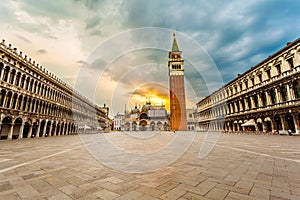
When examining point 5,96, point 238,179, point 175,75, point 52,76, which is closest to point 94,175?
point 238,179

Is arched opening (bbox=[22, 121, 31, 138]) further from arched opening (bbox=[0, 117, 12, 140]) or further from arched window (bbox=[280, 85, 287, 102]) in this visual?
arched window (bbox=[280, 85, 287, 102])

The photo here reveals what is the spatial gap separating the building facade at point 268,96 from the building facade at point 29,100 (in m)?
37.2

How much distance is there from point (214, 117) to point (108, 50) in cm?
4436

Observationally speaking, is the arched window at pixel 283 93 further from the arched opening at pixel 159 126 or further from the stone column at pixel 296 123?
the arched opening at pixel 159 126

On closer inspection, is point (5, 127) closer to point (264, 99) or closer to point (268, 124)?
point (268, 124)

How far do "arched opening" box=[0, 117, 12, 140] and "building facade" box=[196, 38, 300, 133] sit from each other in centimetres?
3737

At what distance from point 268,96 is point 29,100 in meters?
38.9

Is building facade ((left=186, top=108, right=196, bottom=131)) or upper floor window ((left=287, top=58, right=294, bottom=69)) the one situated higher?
upper floor window ((left=287, top=58, right=294, bottom=69))

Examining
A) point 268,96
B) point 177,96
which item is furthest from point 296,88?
point 177,96

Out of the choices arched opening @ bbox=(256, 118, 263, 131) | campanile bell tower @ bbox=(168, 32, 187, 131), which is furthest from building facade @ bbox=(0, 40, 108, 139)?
campanile bell tower @ bbox=(168, 32, 187, 131)

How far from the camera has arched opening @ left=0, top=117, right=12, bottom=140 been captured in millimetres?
19836

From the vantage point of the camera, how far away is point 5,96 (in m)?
19.7

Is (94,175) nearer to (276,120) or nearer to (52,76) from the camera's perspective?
(276,120)

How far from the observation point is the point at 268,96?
81.3ft
